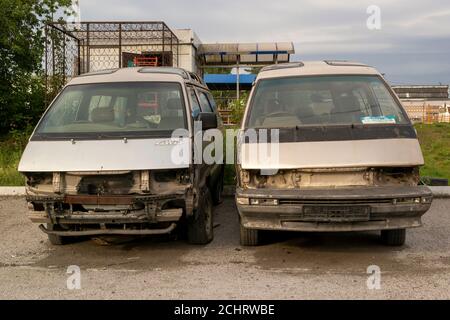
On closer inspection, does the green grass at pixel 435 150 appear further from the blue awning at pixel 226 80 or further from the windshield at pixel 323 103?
the blue awning at pixel 226 80

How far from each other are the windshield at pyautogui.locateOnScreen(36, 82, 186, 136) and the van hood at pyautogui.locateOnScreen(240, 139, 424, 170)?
1114 millimetres

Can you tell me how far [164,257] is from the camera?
211 inches

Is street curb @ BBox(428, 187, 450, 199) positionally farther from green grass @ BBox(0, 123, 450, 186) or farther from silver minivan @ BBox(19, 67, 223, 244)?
silver minivan @ BBox(19, 67, 223, 244)

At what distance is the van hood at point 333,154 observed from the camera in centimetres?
491

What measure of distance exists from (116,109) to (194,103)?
1.10 m

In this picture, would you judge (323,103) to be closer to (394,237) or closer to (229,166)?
(394,237)

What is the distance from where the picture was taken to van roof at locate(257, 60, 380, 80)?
19.8 feet

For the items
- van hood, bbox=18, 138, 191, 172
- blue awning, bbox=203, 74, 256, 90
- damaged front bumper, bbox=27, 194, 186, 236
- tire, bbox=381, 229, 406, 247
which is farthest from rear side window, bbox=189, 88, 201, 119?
blue awning, bbox=203, 74, 256, 90

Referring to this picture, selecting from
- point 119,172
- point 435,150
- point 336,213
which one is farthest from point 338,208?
point 435,150

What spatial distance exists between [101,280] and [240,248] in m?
1.72

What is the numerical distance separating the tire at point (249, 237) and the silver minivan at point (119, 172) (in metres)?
0.47

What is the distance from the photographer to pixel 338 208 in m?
4.75
